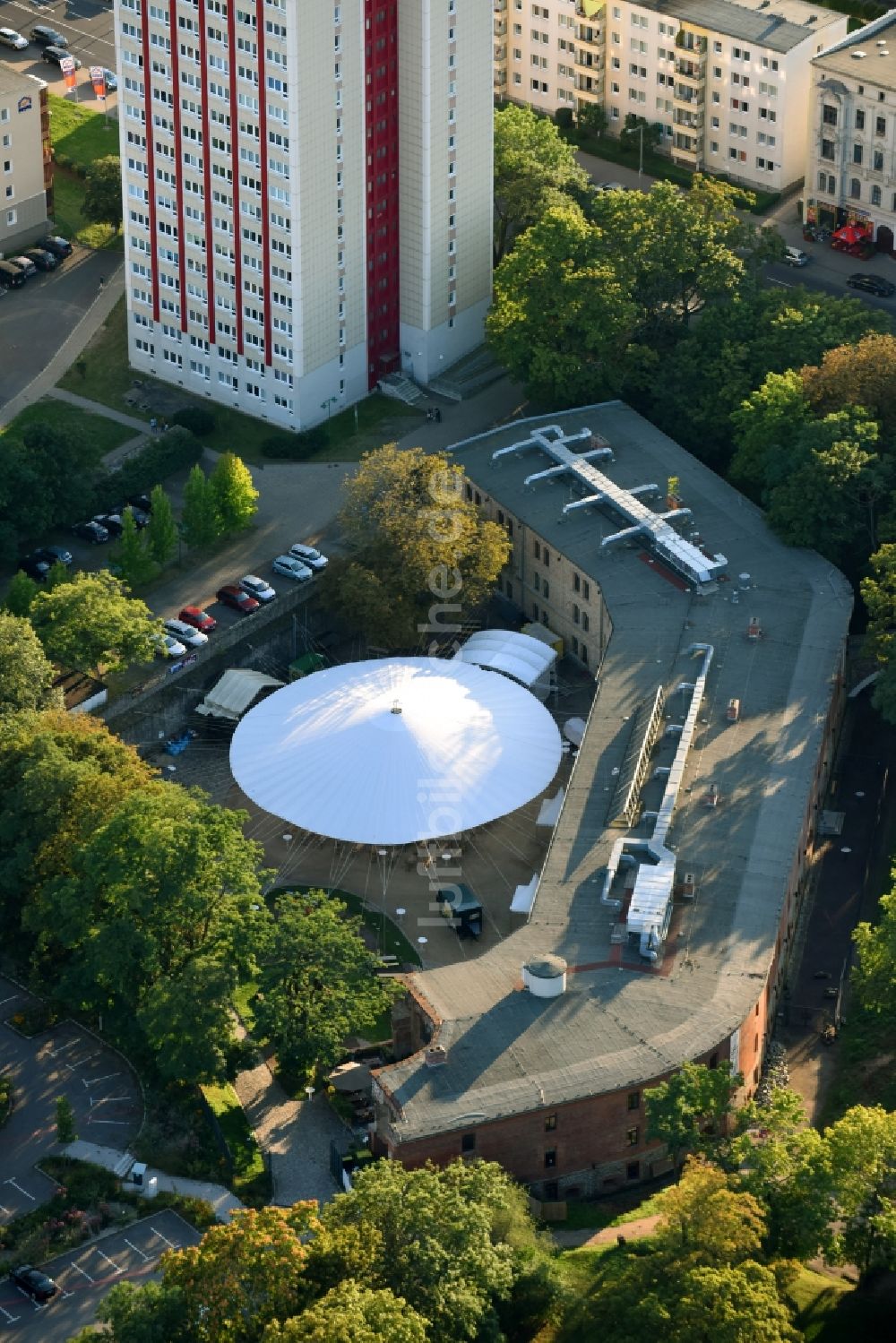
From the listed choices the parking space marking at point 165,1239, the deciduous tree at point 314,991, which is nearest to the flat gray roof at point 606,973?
the deciduous tree at point 314,991

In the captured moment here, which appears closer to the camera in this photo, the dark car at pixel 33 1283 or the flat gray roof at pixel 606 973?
the dark car at pixel 33 1283

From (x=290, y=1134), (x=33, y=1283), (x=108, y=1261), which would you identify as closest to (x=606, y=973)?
(x=290, y=1134)

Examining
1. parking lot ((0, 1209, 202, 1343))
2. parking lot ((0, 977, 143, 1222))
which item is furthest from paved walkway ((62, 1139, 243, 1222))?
parking lot ((0, 1209, 202, 1343))

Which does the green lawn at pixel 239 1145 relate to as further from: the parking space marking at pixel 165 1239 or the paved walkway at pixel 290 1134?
the parking space marking at pixel 165 1239

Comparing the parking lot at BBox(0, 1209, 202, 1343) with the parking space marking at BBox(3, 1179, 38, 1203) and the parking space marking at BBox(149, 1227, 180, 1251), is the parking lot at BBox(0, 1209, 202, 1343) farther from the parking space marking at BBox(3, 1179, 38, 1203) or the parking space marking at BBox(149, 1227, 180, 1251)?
the parking space marking at BBox(3, 1179, 38, 1203)

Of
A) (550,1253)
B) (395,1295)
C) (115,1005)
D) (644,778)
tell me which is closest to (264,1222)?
(395,1295)
